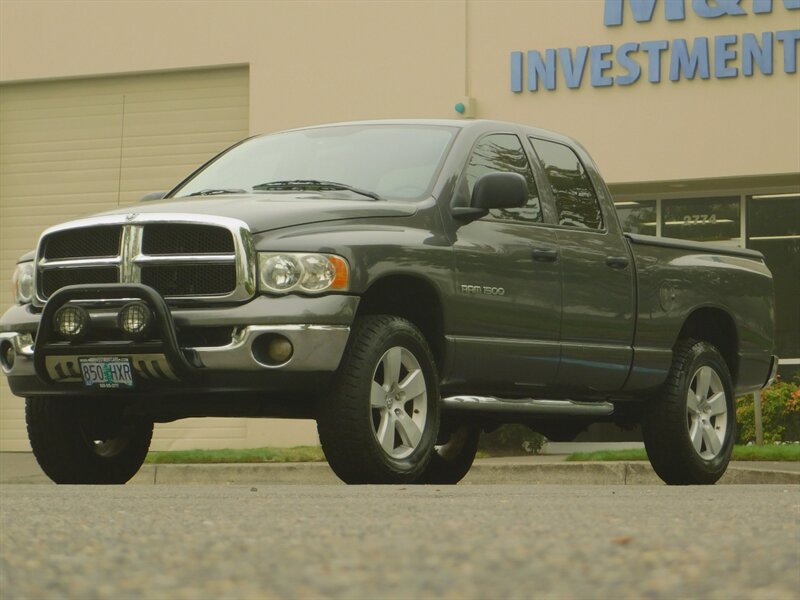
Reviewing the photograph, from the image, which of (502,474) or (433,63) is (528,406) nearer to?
(502,474)

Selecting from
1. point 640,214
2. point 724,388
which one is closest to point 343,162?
point 724,388

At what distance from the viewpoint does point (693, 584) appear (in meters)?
3.17

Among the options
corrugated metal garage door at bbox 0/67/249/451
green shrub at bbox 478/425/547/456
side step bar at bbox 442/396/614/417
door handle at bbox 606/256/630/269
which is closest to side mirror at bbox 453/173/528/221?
side step bar at bbox 442/396/614/417

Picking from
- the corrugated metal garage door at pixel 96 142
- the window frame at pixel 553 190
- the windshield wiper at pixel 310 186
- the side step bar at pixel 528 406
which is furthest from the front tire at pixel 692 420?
the corrugated metal garage door at pixel 96 142

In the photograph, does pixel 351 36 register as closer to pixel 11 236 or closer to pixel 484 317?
pixel 11 236

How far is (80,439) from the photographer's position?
853 centimetres

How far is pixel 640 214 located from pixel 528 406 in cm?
1175

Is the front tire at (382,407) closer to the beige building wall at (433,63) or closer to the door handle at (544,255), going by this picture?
the door handle at (544,255)

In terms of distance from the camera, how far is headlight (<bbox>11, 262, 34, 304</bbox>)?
835 centimetres

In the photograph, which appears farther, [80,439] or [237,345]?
[80,439]

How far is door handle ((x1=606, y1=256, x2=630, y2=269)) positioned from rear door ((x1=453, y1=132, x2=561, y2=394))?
0.50 meters

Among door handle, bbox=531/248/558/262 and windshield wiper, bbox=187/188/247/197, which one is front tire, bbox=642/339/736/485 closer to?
door handle, bbox=531/248/558/262

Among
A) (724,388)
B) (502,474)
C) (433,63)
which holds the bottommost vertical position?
(502,474)

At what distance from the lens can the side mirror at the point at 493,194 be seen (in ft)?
27.3
